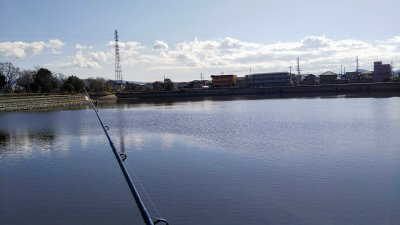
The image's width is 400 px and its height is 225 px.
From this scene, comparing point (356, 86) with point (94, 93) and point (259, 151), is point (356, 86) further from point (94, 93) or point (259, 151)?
point (259, 151)

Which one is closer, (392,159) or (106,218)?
(106,218)

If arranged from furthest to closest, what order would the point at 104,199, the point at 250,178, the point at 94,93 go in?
1. the point at 94,93
2. the point at 250,178
3. the point at 104,199

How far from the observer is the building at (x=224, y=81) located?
107625 millimetres

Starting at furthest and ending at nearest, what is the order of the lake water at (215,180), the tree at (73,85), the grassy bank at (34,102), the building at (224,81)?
the building at (224,81), the tree at (73,85), the grassy bank at (34,102), the lake water at (215,180)

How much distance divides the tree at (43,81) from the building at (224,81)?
1997 inches

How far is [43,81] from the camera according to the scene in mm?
64938

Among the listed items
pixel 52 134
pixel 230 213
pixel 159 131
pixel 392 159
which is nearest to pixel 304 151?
pixel 392 159

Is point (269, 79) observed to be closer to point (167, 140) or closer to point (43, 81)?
point (43, 81)

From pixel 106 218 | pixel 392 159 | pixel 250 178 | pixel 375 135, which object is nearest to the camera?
pixel 106 218

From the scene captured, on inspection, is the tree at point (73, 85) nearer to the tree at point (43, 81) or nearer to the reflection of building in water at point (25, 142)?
the tree at point (43, 81)

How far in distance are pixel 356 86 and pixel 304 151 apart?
61718 millimetres

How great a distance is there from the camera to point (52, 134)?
2073 centimetres

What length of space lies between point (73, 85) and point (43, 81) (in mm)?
6805

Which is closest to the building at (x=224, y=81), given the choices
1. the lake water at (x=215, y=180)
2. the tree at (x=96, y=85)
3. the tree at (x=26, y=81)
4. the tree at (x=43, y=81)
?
the tree at (x=96, y=85)
